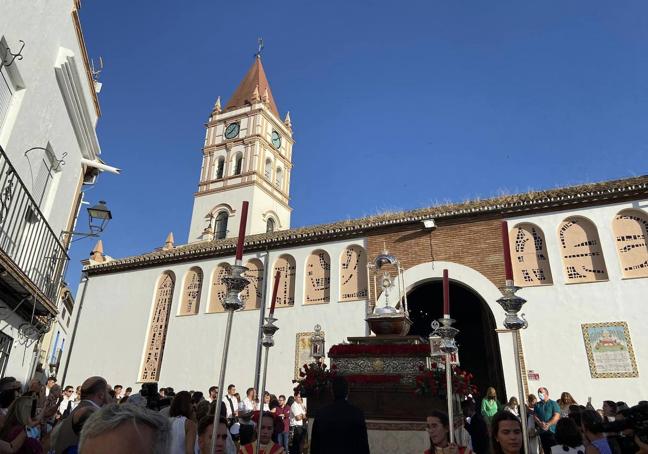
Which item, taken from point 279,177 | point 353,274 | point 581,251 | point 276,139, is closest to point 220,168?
point 279,177

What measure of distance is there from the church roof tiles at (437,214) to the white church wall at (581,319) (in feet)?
1.47

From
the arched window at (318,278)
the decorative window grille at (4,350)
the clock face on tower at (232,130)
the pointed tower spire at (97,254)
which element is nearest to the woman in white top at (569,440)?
the decorative window grille at (4,350)

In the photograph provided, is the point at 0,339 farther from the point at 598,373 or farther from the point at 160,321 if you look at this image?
the point at 598,373

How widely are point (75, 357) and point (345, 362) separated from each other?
16.4 metres

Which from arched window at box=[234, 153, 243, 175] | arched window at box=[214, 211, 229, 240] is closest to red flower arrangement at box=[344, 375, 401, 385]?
arched window at box=[214, 211, 229, 240]

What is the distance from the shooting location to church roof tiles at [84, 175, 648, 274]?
12.7 meters

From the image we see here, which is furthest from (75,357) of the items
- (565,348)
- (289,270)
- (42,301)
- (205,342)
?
(565,348)

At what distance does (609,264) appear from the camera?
12.1 metres

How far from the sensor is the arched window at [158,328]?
56.9ft

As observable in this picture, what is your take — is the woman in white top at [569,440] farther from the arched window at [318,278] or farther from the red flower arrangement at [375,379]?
the arched window at [318,278]

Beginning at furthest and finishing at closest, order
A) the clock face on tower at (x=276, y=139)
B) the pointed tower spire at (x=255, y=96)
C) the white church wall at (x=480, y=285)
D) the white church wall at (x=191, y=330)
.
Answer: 1. the clock face on tower at (x=276, y=139)
2. the pointed tower spire at (x=255, y=96)
3. the white church wall at (x=191, y=330)
4. the white church wall at (x=480, y=285)

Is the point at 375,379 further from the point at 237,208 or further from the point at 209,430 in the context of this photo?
the point at 237,208

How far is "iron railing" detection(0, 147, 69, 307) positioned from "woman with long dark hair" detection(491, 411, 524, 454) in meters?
6.76

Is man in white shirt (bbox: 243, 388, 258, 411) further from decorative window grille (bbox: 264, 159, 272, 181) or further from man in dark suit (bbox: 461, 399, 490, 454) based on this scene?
decorative window grille (bbox: 264, 159, 272, 181)
